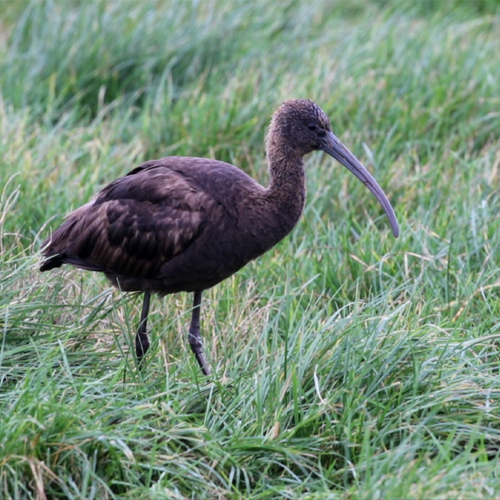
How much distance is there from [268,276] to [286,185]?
901mm

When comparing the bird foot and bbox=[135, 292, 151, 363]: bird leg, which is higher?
bbox=[135, 292, 151, 363]: bird leg

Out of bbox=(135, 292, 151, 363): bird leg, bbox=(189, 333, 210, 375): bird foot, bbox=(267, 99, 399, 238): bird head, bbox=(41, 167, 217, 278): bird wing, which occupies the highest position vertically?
bbox=(267, 99, 399, 238): bird head

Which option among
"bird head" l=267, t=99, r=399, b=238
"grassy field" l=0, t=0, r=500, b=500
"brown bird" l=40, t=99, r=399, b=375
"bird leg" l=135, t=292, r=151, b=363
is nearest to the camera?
"grassy field" l=0, t=0, r=500, b=500

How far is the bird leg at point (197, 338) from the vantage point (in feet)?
16.1

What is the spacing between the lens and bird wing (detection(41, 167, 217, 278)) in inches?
199

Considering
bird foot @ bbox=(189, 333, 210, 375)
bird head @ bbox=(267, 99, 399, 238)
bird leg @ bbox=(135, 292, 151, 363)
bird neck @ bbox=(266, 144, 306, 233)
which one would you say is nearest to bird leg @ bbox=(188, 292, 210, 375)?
bird foot @ bbox=(189, 333, 210, 375)

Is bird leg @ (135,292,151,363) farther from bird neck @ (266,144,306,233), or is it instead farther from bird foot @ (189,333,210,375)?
bird neck @ (266,144,306,233)

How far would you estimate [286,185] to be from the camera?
5.09m

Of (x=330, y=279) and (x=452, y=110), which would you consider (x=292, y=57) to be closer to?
(x=452, y=110)

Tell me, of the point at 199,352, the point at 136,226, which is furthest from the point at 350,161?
the point at 199,352

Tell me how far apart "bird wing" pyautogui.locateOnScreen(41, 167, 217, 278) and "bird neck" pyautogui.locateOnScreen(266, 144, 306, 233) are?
12.4 inches

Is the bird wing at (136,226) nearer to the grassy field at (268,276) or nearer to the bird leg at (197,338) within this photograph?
the grassy field at (268,276)

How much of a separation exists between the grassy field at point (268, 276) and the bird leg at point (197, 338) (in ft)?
0.19

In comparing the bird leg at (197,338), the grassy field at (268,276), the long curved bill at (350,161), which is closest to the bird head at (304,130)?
the long curved bill at (350,161)
